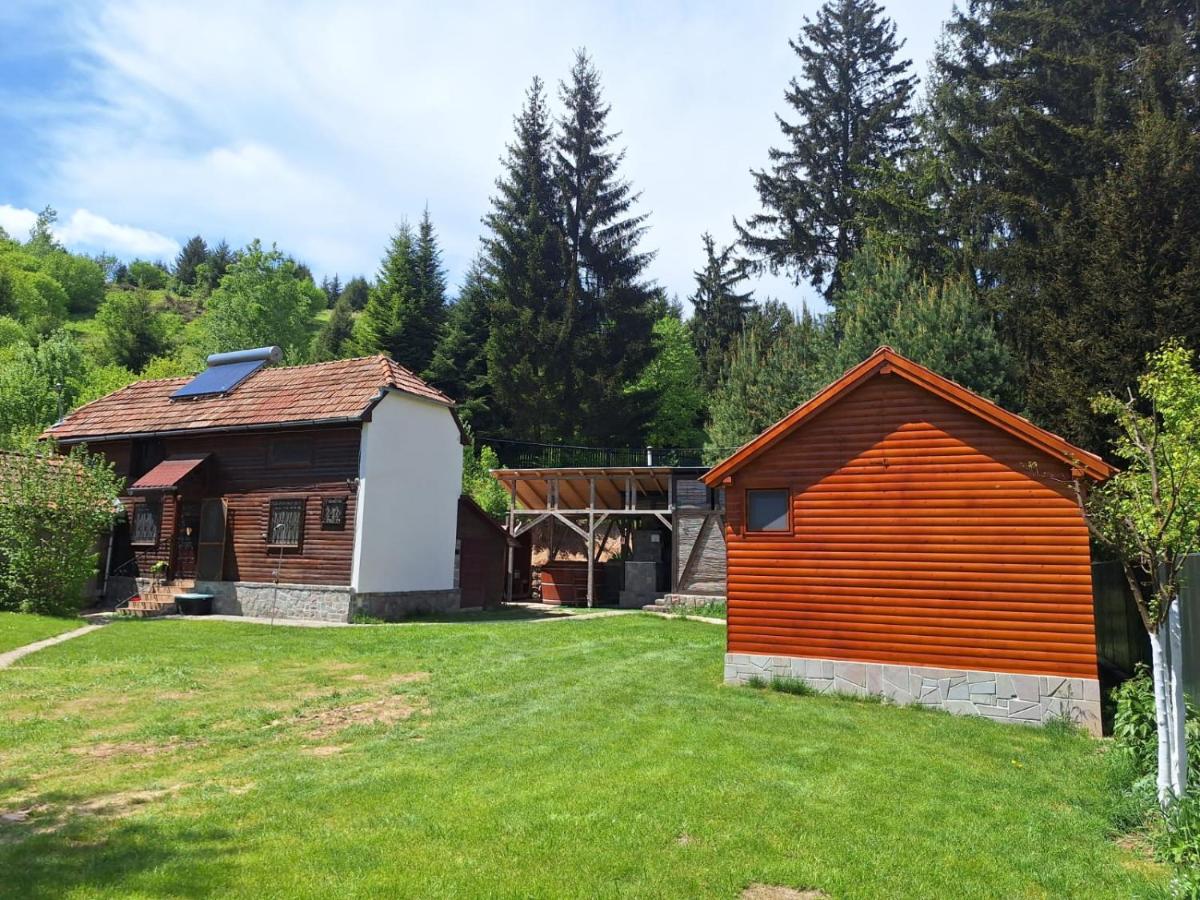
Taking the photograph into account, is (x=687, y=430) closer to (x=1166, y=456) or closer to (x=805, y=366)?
(x=805, y=366)

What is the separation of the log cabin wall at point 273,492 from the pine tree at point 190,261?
100.0m

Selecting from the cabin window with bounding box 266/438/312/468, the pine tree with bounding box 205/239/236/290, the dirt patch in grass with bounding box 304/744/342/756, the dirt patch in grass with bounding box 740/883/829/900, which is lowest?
the dirt patch in grass with bounding box 304/744/342/756

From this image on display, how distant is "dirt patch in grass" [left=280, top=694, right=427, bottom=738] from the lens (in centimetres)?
863

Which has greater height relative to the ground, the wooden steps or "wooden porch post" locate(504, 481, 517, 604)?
"wooden porch post" locate(504, 481, 517, 604)

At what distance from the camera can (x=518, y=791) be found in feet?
20.4

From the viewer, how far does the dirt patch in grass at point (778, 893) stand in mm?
4559

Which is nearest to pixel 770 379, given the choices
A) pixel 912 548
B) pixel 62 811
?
pixel 912 548

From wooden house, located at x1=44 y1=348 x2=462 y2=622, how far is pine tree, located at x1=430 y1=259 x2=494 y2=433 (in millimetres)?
15859

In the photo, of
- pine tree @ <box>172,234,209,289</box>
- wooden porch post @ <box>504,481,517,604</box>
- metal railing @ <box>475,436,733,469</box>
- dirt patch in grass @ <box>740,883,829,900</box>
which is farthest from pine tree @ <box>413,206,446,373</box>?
pine tree @ <box>172,234,209,289</box>

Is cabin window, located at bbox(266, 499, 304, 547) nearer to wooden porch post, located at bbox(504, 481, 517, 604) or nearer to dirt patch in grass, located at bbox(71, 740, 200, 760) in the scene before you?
wooden porch post, located at bbox(504, 481, 517, 604)

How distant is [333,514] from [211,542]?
4260 millimetres

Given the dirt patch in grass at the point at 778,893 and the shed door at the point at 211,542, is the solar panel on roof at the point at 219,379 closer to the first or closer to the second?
the shed door at the point at 211,542

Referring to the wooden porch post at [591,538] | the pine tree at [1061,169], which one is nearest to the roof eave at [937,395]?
the pine tree at [1061,169]

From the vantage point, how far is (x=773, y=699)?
34.7 feet
